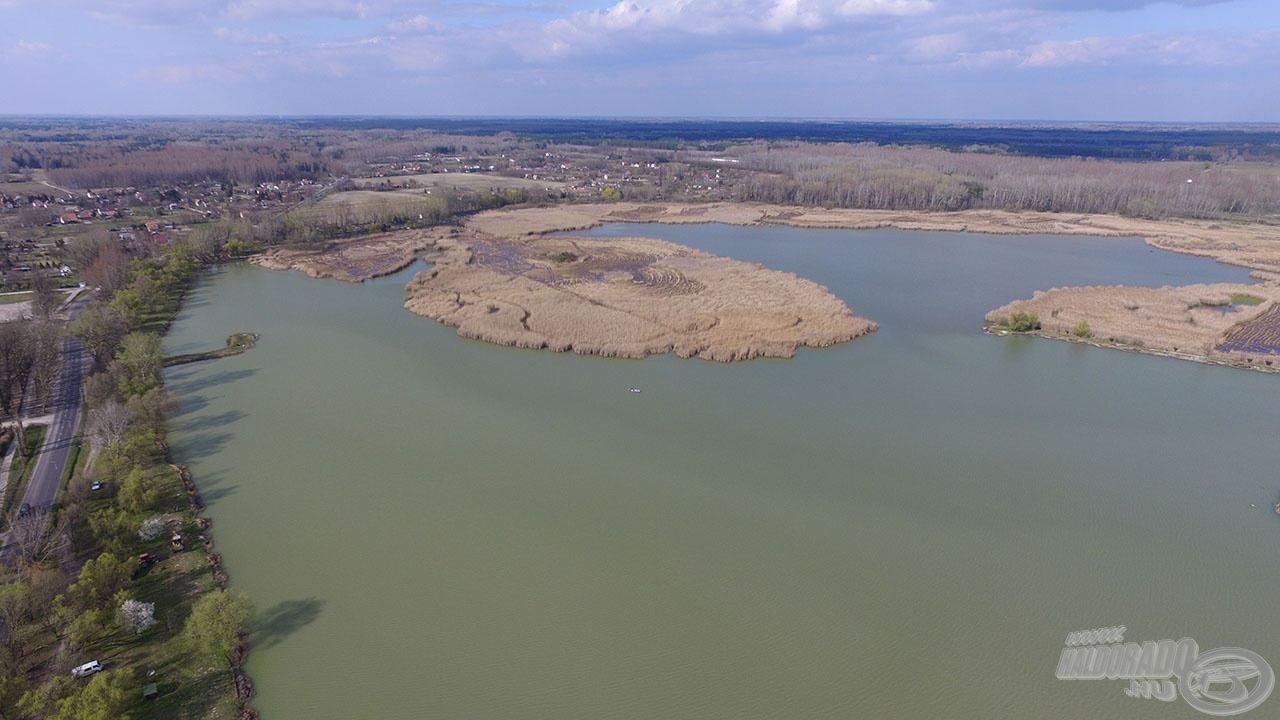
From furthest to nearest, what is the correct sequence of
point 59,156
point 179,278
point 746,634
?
point 59,156 → point 179,278 → point 746,634

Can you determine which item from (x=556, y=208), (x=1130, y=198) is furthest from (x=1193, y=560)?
(x=1130, y=198)

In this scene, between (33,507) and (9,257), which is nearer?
(33,507)

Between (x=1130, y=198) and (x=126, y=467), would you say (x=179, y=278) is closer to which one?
(x=126, y=467)

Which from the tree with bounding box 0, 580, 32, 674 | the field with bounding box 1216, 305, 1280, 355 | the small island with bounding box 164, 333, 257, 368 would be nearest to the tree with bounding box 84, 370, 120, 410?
the small island with bounding box 164, 333, 257, 368

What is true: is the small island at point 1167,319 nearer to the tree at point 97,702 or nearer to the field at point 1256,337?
the field at point 1256,337

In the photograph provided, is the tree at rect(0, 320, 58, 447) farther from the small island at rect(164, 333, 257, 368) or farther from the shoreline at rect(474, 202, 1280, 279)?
the shoreline at rect(474, 202, 1280, 279)

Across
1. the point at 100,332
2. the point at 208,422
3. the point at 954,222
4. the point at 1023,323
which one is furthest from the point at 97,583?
the point at 954,222

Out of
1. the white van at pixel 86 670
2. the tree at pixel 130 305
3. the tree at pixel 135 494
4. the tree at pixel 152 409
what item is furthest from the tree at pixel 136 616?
the tree at pixel 130 305

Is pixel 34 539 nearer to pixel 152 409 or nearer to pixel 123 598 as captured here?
pixel 123 598
